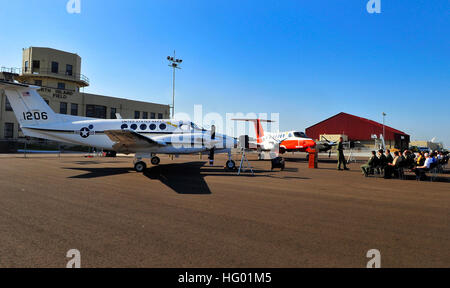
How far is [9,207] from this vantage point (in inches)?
222

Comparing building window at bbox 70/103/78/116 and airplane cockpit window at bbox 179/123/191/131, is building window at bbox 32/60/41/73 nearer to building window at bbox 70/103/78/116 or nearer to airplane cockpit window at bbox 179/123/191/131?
building window at bbox 70/103/78/116

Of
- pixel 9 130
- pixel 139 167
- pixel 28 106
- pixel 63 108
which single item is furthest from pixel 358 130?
pixel 9 130

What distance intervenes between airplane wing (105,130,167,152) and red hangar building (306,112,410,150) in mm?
49028

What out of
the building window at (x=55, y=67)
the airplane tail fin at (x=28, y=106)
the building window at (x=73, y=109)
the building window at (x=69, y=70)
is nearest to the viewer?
the airplane tail fin at (x=28, y=106)

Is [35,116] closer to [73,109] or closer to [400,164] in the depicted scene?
[400,164]

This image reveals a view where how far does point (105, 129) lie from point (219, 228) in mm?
11789

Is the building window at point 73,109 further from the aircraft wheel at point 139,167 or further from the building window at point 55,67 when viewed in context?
the aircraft wheel at point 139,167

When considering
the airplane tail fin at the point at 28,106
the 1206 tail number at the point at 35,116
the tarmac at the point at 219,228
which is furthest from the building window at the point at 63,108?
the tarmac at the point at 219,228

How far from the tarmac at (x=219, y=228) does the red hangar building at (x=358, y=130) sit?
48.5 metres

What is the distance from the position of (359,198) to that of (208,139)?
26.1 feet

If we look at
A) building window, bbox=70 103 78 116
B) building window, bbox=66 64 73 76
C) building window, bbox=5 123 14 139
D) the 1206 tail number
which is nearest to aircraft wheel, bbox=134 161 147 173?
Result: the 1206 tail number

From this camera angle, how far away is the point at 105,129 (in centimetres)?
1399

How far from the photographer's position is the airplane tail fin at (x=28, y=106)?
13.4 metres
